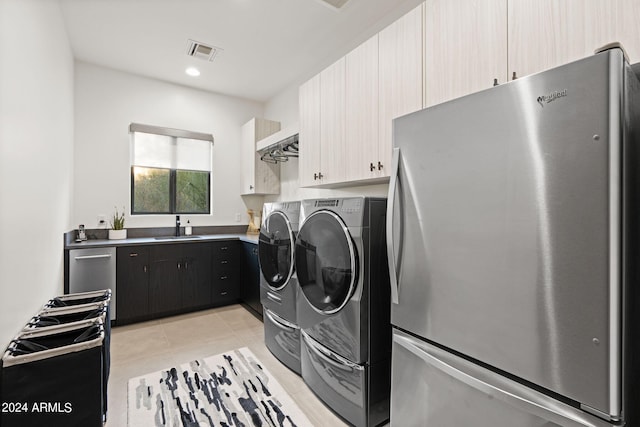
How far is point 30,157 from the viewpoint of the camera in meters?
1.67

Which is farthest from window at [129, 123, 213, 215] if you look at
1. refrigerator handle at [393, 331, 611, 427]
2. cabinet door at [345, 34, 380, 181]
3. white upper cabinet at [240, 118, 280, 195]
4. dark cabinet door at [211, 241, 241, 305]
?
refrigerator handle at [393, 331, 611, 427]

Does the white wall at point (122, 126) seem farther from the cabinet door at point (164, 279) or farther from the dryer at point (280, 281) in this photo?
the dryer at point (280, 281)

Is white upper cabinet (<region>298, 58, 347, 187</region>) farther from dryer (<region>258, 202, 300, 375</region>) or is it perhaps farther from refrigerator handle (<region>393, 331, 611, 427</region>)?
refrigerator handle (<region>393, 331, 611, 427</region>)

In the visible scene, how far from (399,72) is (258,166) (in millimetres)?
2605

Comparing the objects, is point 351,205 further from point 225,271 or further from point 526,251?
point 225,271

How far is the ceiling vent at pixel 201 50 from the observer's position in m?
3.02

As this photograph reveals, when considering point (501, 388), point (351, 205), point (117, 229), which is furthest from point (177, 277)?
point (501, 388)

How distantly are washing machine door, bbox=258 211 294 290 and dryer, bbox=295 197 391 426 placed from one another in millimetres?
426

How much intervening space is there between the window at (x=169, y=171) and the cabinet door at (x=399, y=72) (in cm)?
300

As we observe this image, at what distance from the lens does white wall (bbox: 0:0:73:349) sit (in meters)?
1.31

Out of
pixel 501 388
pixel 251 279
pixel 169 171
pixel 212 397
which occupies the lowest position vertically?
pixel 212 397

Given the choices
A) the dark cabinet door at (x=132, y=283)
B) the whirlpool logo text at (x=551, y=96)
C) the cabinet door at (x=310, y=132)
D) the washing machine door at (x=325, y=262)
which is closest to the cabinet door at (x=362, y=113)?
the cabinet door at (x=310, y=132)

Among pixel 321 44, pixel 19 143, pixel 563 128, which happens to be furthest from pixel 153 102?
pixel 563 128

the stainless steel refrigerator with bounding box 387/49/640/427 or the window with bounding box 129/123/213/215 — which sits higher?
the window with bounding box 129/123/213/215
